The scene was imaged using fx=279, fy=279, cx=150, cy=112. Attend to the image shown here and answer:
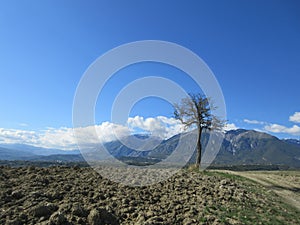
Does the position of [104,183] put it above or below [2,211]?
above

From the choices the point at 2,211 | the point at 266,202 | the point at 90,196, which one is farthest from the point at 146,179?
the point at 2,211

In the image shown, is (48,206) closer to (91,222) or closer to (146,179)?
(91,222)

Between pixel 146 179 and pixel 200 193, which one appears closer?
pixel 200 193

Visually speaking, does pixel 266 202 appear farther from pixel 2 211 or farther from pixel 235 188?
pixel 2 211

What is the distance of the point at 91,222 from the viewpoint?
44.1ft

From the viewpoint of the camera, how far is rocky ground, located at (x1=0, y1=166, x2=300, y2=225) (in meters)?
14.1

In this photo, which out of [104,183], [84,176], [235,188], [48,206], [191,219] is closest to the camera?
[48,206]

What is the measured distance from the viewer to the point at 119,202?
16.6 m

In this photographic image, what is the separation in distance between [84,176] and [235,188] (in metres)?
12.9

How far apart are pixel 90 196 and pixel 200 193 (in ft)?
27.1

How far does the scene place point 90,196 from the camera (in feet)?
56.1

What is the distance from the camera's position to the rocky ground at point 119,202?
14070 mm

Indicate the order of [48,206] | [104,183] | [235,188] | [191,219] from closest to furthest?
[48,206]
[191,219]
[104,183]
[235,188]

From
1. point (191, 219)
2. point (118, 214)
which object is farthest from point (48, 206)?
point (191, 219)
